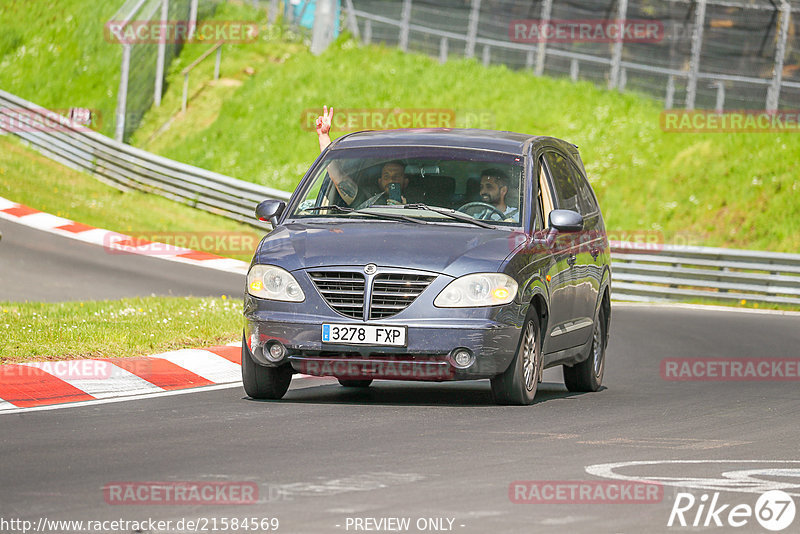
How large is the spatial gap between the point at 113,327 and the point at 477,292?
487cm

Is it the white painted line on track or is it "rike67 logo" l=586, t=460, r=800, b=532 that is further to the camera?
the white painted line on track

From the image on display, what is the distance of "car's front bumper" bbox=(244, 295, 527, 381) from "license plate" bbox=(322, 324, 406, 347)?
0.03 meters

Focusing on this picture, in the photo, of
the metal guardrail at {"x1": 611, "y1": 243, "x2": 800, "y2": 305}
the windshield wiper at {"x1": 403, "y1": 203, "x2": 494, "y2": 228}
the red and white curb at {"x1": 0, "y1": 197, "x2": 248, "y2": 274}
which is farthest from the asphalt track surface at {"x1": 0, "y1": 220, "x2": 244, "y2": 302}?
the windshield wiper at {"x1": 403, "y1": 203, "x2": 494, "y2": 228}

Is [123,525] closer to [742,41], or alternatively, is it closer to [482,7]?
[742,41]

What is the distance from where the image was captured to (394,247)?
960 cm

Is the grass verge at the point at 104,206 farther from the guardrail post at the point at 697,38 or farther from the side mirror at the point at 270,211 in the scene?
the side mirror at the point at 270,211

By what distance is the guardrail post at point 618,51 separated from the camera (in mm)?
30297

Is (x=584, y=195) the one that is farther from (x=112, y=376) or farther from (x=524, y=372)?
(x=112, y=376)

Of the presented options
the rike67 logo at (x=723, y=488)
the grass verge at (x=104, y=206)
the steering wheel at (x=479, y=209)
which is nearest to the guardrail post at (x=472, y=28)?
the grass verge at (x=104, y=206)

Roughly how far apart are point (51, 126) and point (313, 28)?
345 inches

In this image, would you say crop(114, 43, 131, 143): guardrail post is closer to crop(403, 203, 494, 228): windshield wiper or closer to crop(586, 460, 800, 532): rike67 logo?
crop(403, 203, 494, 228): windshield wiper

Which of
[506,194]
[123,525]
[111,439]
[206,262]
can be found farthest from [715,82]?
[123,525]

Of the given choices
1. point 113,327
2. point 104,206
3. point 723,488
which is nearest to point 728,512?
point 723,488

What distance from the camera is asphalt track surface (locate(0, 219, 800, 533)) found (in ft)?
19.8
